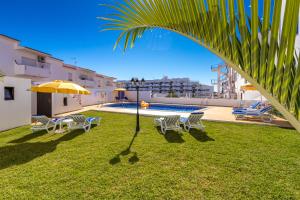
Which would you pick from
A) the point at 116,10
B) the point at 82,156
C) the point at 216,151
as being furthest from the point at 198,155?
the point at 116,10

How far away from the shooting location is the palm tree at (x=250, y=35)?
3.60 ft

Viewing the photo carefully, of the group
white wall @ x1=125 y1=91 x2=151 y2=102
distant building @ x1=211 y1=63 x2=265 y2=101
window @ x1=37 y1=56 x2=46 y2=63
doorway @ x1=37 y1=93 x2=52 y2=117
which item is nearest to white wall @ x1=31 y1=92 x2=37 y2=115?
doorway @ x1=37 y1=93 x2=52 y2=117

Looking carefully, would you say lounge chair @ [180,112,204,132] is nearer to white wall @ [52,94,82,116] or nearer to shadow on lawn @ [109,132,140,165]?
shadow on lawn @ [109,132,140,165]

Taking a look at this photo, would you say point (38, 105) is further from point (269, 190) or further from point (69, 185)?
point (269, 190)

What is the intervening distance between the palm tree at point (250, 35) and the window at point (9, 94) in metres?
10.7

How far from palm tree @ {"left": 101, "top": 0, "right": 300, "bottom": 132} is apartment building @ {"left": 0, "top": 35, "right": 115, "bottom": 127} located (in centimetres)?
1003

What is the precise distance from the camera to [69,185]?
12.6ft

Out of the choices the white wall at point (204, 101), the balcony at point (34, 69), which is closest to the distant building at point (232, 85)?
the white wall at point (204, 101)

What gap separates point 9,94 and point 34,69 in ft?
43.6

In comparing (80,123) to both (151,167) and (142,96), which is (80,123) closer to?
(151,167)

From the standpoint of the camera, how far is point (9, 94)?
9.14 meters

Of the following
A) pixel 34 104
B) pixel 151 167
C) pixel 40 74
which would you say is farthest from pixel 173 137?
pixel 40 74

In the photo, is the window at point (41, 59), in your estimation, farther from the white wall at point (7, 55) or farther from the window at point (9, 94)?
the window at point (9, 94)

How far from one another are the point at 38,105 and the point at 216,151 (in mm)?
14550
